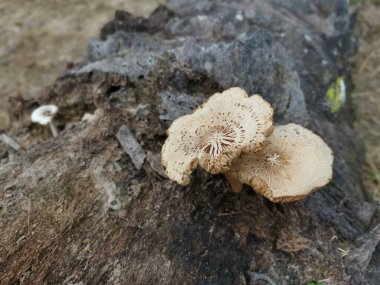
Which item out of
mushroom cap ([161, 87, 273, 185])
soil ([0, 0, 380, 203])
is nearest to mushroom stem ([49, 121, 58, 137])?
mushroom cap ([161, 87, 273, 185])

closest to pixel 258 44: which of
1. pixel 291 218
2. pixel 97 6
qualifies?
pixel 291 218

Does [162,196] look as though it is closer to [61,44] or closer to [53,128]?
[53,128]

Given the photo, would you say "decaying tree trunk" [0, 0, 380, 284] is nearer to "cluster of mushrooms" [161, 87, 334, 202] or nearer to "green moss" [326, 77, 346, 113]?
"green moss" [326, 77, 346, 113]

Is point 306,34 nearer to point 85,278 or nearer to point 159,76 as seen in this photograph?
point 159,76

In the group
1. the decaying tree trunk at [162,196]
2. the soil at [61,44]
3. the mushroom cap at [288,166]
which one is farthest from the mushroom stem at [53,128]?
the mushroom cap at [288,166]

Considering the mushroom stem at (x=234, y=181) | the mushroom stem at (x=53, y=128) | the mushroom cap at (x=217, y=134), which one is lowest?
the mushroom stem at (x=53, y=128)

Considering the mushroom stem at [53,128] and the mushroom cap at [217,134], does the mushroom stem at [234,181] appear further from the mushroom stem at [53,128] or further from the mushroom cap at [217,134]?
the mushroom stem at [53,128]

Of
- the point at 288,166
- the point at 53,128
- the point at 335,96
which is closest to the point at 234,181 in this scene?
the point at 288,166
